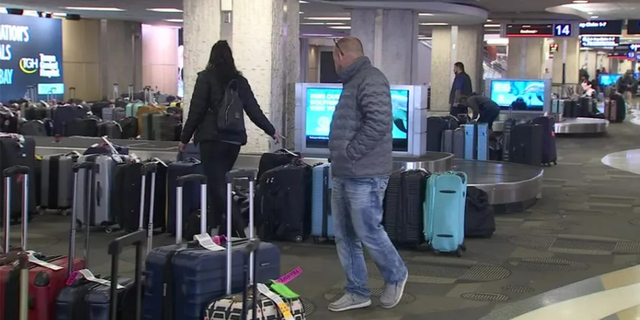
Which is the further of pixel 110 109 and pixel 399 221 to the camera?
pixel 110 109

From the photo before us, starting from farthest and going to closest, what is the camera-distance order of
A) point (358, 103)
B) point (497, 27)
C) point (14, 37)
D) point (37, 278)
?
point (497, 27) → point (14, 37) → point (358, 103) → point (37, 278)

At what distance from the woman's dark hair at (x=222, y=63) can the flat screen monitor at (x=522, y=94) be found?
1074 cm

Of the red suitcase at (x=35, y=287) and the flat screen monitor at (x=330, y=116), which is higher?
the flat screen monitor at (x=330, y=116)

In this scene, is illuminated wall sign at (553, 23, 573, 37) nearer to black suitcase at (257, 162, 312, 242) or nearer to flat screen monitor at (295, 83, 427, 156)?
flat screen monitor at (295, 83, 427, 156)

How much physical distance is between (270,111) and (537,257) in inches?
157

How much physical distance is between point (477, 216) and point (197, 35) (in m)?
4.41

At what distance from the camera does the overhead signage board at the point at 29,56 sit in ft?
78.5

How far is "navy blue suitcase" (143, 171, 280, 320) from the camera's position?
165 inches

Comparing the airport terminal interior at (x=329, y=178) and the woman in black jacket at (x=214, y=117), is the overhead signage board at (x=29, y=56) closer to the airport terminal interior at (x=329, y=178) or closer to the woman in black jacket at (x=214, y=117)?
the airport terminal interior at (x=329, y=178)

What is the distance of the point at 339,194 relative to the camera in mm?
5527

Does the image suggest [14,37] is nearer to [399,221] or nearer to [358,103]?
[399,221]

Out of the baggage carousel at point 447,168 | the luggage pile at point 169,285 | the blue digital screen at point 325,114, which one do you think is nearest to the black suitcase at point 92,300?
the luggage pile at point 169,285

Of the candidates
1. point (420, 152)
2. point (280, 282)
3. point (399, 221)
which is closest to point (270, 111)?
point (420, 152)

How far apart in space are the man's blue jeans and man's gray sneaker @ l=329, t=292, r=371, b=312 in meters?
0.03
